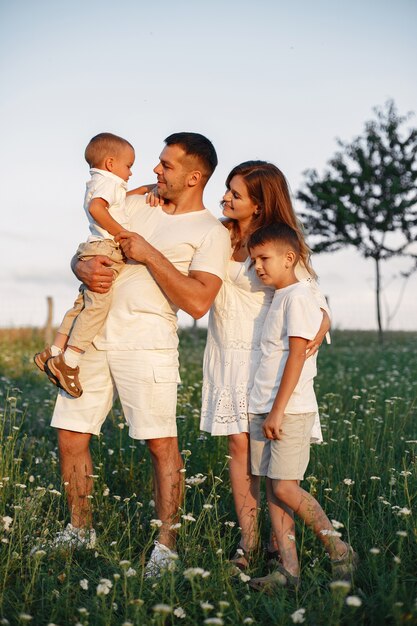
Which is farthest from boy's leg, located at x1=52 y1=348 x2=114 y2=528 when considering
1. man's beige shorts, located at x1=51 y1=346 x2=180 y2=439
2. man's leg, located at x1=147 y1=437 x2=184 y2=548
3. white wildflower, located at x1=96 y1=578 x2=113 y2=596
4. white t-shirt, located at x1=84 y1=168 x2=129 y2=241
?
white wildflower, located at x1=96 y1=578 x2=113 y2=596

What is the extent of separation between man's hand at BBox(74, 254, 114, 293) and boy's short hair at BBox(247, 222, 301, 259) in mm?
848

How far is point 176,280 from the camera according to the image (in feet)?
13.9

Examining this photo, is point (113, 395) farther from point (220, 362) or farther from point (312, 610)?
point (312, 610)

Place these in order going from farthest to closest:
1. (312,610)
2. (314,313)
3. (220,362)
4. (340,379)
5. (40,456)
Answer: (340,379)
(40,456)
(220,362)
(314,313)
(312,610)

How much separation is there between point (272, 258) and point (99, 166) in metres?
1.38

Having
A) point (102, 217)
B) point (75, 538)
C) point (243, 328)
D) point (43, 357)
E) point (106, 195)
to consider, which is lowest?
point (75, 538)

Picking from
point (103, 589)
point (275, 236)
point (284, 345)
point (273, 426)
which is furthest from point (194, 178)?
point (103, 589)

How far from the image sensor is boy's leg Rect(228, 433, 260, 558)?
4.30 m

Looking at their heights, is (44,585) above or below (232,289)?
below

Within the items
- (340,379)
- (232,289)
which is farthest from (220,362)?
(340,379)

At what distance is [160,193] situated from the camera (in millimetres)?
4586

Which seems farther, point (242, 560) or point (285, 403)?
point (242, 560)

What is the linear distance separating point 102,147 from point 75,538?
239 centimetres

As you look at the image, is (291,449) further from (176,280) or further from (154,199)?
(154,199)
